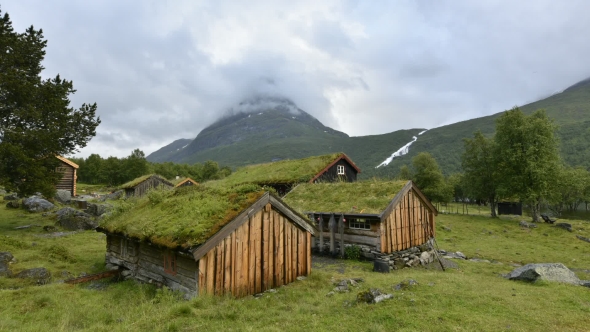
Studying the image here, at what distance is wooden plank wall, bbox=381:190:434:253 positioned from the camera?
17156 mm

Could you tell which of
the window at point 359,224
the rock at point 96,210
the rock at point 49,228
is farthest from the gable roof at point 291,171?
the rock at point 49,228

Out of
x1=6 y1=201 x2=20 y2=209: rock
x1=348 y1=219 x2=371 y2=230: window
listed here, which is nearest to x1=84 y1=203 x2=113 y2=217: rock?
x1=6 y1=201 x2=20 y2=209: rock

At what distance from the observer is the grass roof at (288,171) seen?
30.5 m

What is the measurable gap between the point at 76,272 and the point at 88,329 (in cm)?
882

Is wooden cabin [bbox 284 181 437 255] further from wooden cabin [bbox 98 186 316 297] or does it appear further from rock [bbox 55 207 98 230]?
rock [bbox 55 207 98 230]

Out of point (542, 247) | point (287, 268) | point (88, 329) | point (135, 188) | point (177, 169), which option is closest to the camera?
point (88, 329)

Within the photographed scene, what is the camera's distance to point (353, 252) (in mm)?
17969

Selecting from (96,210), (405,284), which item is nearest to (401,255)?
(405,284)

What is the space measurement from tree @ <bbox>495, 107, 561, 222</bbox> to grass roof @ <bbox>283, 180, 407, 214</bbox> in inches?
1064

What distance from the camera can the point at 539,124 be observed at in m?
36.4

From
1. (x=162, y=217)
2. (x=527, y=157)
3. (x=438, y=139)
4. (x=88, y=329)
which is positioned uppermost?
(x=438, y=139)

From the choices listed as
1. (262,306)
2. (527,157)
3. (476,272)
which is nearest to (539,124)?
(527,157)

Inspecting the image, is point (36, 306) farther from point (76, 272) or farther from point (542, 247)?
point (542, 247)

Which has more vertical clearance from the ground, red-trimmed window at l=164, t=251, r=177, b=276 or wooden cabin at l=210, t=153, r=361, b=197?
wooden cabin at l=210, t=153, r=361, b=197
